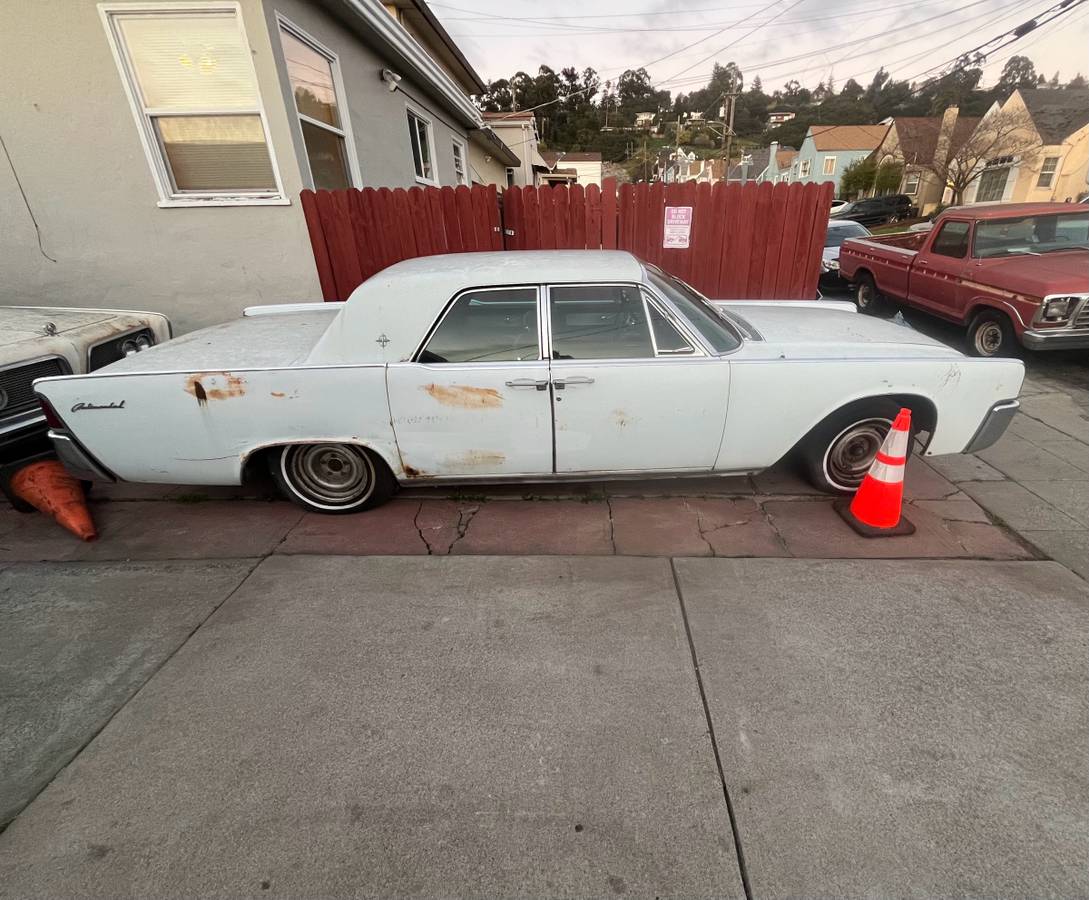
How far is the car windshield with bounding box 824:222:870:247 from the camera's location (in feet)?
37.1

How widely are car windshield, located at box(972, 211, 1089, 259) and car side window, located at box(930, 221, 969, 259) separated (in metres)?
0.16

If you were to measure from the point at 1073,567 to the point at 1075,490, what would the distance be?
1.15m

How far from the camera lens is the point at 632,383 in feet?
9.50

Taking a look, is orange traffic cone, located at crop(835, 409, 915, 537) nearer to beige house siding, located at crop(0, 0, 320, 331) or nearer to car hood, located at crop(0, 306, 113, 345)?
beige house siding, located at crop(0, 0, 320, 331)

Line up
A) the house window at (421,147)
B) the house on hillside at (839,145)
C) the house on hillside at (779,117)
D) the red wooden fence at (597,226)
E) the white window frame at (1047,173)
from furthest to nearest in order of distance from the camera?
the house on hillside at (779,117)
the house on hillside at (839,145)
the white window frame at (1047,173)
the house window at (421,147)
the red wooden fence at (597,226)

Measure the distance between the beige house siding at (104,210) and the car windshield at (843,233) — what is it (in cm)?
1104

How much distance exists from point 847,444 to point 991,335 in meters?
4.59

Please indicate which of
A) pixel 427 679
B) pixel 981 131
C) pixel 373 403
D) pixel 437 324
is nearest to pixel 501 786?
pixel 427 679

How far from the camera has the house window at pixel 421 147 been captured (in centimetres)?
909

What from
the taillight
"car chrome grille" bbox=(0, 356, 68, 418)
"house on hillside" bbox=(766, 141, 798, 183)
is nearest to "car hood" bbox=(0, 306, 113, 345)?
"car chrome grille" bbox=(0, 356, 68, 418)

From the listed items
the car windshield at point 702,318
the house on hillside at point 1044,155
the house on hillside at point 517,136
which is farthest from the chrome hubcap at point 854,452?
the house on hillside at point 1044,155

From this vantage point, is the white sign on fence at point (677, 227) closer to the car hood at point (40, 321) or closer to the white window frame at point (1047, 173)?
the car hood at point (40, 321)

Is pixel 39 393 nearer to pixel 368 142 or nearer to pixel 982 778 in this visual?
pixel 982 778

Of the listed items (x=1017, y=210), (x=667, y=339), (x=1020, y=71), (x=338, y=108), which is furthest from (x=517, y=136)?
(x=1020, y=71)
